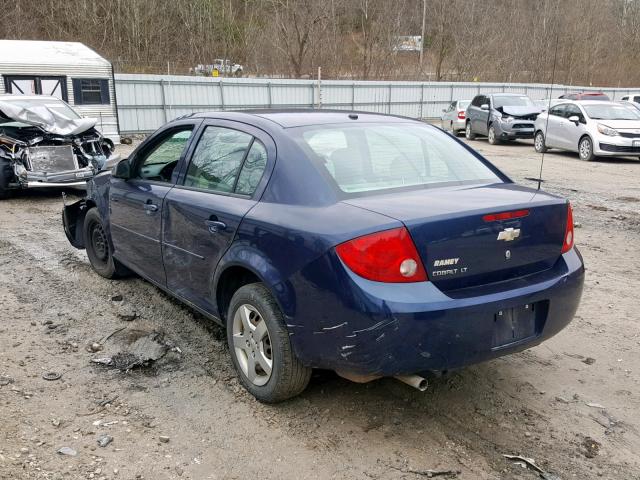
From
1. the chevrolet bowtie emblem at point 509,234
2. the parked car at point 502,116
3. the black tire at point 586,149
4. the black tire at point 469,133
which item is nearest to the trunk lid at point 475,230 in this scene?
the chevrolet bowtie emblem at point 509,234

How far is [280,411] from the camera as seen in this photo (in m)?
3.41

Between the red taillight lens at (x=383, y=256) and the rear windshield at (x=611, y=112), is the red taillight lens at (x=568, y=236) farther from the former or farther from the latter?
the rear windshield at (x=611, y=112)

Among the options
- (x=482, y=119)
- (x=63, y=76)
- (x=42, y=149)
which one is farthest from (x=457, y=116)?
(x=42, y=149)

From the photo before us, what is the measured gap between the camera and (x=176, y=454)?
302 cm

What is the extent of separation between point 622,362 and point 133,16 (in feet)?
118

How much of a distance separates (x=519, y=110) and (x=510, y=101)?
2.82ft

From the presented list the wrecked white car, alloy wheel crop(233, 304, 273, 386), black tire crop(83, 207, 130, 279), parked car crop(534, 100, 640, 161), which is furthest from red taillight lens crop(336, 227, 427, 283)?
parked car crop(534, 100, 640, 161)

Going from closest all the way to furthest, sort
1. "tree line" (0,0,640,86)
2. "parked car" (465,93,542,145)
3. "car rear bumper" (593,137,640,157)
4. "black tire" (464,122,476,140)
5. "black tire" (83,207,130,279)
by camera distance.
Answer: "black tire" (83,207,130,279) < "car rear bumper" (593,137,640,157) < "parked car" (465,93,542,145) < "black tire" (464,122,476,140) < "tree line" (0,0,640,86)

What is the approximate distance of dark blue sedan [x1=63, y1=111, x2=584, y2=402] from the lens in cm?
280

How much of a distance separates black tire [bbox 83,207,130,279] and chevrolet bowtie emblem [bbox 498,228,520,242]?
12.1ft

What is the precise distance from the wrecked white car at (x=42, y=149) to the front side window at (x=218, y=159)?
20.9 ft

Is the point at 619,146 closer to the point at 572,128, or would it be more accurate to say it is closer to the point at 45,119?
the point at 572,128

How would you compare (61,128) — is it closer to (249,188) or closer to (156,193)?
(156,193)

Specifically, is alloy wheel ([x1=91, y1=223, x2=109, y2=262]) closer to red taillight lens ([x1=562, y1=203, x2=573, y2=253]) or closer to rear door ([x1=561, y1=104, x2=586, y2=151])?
red taillight lens ([x1=562, y1=203, x2=573, y2=253])
